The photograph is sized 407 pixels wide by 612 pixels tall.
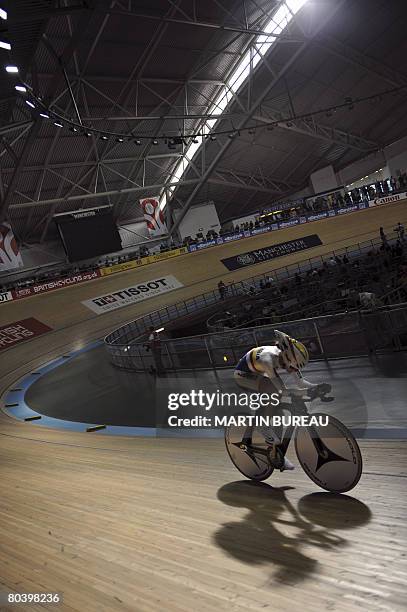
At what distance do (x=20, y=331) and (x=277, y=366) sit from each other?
20499 mm

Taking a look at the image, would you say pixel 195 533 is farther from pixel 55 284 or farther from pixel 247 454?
pixel 55 284

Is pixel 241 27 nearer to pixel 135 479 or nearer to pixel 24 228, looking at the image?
pixel 24 228

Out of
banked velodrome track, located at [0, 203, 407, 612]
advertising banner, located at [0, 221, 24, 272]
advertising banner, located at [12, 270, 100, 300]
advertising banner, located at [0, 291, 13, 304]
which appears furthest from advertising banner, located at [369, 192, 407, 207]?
banked velodrome track, located at [0, 203, 407, 612]

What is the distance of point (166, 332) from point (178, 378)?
27.8 ft

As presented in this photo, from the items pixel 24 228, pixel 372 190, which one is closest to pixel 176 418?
pixel 24 228

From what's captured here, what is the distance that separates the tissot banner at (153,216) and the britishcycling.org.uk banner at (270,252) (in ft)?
29.7

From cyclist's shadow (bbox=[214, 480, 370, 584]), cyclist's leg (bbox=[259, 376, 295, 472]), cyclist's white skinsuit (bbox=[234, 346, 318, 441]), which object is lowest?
cyclist's shadow (bbox=[214, 480, 370, 584])

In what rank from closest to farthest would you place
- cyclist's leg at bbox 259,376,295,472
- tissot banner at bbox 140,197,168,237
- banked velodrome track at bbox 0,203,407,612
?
banked velodrome track at bbox 0,203,407,612
cyclist's leg at bbox 259,376,295,472
tissot banner at bbox 140,197,168,237

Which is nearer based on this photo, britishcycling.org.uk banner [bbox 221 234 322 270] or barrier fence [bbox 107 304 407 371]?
barrier fence [bbox 107 304 407 371]

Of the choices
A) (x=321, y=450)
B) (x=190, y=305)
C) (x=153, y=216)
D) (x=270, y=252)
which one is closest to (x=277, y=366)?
(x=321, y=450)

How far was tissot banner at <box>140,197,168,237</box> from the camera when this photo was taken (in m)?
35.2

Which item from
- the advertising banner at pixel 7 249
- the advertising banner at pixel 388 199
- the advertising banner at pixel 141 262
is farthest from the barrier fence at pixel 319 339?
the advertising banner at pixel 388 199

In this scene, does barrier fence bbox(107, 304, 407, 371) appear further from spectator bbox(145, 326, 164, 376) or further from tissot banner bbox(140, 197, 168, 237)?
tissot banner bbox(140, 197, 168, 237)

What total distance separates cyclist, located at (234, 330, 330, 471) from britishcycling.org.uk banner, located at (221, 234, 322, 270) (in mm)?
24300
